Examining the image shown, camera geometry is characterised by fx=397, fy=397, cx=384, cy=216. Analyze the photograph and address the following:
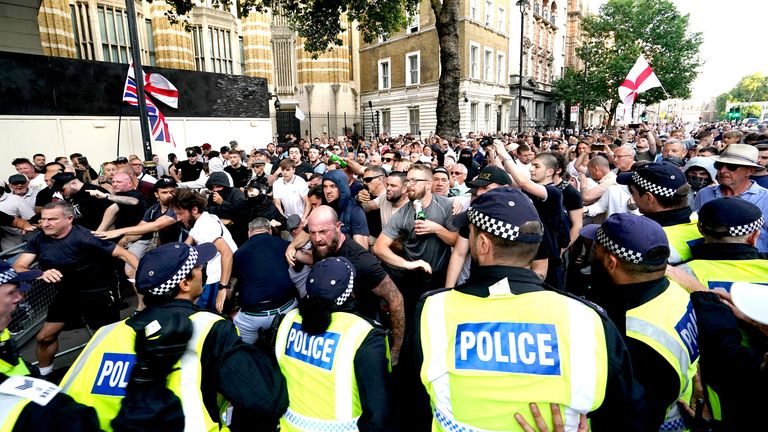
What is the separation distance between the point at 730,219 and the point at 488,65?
33.2 metres

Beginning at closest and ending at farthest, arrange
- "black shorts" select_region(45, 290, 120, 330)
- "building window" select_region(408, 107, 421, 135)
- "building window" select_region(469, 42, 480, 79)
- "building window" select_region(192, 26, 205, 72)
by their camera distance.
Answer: "black shorts" select_region(45, 290, 120, 330), "building window" select_region(192, 26, 205, 72), "building window" select_region(469, 42, 480, 79), "building window" select_region(408, 107, 421, 135)

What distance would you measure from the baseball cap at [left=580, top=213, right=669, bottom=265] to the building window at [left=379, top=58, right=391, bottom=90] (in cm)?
3463

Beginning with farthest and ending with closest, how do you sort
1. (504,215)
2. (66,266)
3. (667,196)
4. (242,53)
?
(242,53) < (66,266) < (667,196) < (504,215)

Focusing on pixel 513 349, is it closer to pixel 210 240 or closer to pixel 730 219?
pixel 730 219

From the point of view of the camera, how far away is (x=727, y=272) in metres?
2.13

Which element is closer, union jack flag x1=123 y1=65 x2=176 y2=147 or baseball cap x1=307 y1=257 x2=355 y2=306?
baseball cap x1=307 y1=257 x2=355 y2=306

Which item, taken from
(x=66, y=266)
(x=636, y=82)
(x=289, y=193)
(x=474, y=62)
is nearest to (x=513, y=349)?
(x=66, y=266)


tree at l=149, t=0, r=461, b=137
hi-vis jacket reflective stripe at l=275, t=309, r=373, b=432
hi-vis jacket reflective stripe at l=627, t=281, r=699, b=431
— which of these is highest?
tree at l=149, t=0, r=461, b=137

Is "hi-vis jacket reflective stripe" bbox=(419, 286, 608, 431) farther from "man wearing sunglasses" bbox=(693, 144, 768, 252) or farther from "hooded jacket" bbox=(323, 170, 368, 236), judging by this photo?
"man wearing sunglasses" bbox=(693, 144, 768, 252)

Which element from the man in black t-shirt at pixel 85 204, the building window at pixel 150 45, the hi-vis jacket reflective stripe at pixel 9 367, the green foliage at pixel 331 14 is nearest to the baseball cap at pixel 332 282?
the hi-vis jacket reflective stripe at pixel 9 367

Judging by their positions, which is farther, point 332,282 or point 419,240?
point 419,240

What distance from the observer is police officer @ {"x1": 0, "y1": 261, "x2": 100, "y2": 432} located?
54.2 inches

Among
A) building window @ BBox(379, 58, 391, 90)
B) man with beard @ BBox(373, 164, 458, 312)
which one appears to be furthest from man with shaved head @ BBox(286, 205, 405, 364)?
building window @ BBox(379, 58, 391, 90)

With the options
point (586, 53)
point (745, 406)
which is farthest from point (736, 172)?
point (586, 53)
